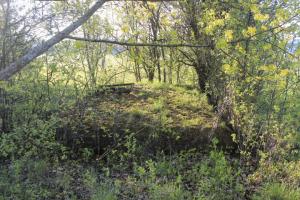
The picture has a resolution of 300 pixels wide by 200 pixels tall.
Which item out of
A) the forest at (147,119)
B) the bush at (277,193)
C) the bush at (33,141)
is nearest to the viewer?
the bush at (277,193)

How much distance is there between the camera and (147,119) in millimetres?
6043

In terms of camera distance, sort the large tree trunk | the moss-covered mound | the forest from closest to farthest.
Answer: the large tree trunk, the forest, the moss-covered mound

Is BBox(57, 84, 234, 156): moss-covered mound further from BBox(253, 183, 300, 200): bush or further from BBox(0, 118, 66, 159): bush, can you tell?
BBox(253, 183, 300, 200): bush

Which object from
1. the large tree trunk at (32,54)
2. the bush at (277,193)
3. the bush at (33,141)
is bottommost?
the bush at (277,193)

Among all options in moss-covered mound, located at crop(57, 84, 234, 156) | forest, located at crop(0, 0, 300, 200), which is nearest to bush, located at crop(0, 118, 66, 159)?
forest, located at crop(0, 0, 300, 200)

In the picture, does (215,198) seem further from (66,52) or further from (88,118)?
(66,52)

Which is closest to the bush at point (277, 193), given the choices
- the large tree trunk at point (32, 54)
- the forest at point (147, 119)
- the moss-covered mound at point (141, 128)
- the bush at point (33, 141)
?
the forest at point (147, 119)

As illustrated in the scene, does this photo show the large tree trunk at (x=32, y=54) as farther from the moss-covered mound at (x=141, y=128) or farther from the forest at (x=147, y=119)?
the moss-covered mound at (x=141, y=128)

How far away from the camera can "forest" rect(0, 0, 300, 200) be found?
14.6ft

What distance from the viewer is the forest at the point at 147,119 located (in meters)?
4.46

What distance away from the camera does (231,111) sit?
17.3 ft

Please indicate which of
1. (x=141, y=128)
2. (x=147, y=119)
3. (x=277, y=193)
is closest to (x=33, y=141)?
(x=141, y=128)

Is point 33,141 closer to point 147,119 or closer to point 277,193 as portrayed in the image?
point 147,119

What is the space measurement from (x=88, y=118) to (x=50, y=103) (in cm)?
79
